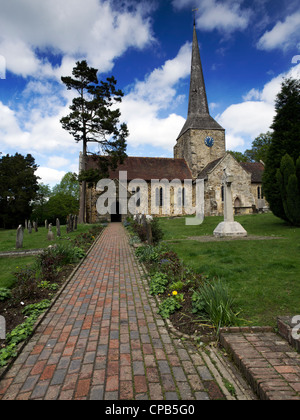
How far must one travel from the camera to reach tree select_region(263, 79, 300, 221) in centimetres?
1523

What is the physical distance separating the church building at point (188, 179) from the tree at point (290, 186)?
50.1 feet

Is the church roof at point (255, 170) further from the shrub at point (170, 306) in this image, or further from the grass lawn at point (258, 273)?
the shrub at point (170, 306)

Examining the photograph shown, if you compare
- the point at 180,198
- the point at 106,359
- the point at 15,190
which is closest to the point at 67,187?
the point at 15,190

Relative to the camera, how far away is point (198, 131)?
113 ft

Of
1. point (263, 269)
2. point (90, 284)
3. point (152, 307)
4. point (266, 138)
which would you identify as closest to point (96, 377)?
point (152, 307)

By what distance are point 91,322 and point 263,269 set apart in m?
4.45

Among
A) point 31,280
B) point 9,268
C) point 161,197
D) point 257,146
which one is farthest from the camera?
point 257,146

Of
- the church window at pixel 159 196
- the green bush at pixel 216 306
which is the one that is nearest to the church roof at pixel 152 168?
the church window at pixel 159 196

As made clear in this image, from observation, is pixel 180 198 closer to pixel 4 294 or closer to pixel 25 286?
pixel 25 286

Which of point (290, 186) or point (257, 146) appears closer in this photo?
point (290, 186)

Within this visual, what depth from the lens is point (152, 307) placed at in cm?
448

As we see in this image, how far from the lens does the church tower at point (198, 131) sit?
34.2 metres

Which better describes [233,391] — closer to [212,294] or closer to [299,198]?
[212,294]

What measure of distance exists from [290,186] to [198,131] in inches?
899
